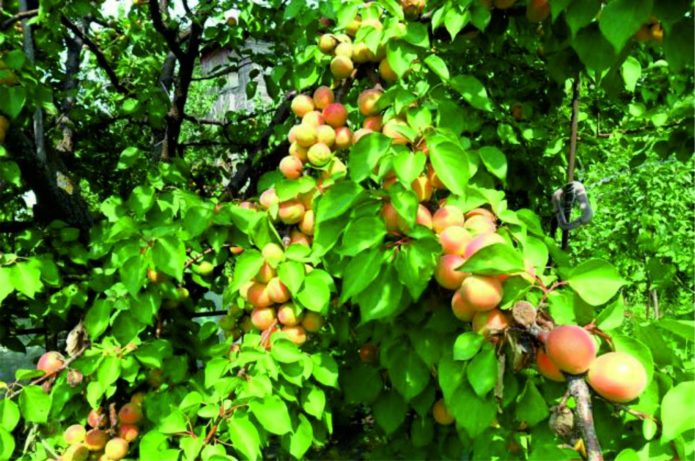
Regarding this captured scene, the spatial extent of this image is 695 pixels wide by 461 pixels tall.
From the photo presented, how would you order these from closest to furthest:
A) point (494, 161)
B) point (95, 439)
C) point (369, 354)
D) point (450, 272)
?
point (450, 272)
point (494, 161)
point (369, 354)
point (95, 439)

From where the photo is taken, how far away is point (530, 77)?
2.24 m

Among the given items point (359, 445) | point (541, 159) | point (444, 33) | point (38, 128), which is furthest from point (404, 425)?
point (359, 445)

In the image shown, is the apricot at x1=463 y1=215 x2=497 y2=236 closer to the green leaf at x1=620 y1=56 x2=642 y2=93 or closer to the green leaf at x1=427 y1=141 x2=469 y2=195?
the green leaf at x1=427 y1=141 x2=469 y2=195

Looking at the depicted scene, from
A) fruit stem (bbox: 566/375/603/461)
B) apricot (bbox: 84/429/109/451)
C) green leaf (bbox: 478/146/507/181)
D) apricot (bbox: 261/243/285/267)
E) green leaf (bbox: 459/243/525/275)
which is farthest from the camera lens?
apricot (bbox: 84/429/109/451)

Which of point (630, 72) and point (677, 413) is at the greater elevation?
point (630, 72)

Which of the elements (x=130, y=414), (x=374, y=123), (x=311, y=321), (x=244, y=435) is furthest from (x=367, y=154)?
(x=130, y=414)

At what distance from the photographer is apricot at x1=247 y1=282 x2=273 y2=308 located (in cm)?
129

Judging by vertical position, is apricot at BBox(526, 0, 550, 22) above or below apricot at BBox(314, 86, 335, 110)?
above

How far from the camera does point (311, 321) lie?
132 centimetres

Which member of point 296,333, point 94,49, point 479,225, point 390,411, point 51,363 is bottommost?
point 390,411

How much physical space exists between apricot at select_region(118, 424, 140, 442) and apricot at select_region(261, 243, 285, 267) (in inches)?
29.3

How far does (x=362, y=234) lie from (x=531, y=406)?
40cm

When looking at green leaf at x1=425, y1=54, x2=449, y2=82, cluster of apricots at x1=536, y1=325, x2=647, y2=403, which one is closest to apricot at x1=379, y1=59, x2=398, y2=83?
green leaf at x1=425, y1=54, x2=449, y2=82

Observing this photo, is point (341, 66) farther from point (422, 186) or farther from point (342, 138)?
point (422, 186)
